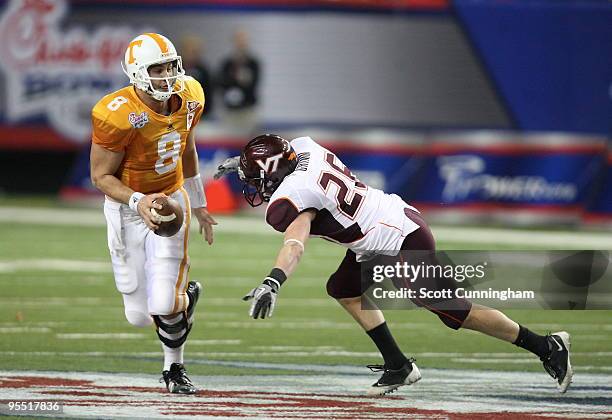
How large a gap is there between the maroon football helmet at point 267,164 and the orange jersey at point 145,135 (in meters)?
0.54

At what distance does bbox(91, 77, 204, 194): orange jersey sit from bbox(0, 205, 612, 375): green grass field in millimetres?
1090

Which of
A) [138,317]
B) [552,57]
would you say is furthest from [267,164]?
[552,57]

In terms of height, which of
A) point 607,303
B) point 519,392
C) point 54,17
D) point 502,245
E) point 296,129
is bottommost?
point 519,392

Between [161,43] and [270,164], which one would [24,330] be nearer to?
[161,43]

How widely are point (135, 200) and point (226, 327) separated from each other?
2.74 m

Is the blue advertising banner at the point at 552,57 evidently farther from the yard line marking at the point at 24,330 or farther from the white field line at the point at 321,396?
the white field line at the point at 321,396

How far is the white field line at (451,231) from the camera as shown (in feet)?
44.1

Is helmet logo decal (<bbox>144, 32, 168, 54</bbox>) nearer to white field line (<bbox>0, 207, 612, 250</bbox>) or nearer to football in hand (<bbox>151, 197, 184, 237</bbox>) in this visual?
football in hand (<bbox>151, 197, 184, 237</bbox>)

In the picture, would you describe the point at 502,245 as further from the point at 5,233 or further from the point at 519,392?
the point at 519,392

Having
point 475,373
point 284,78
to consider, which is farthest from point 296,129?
point 475,373

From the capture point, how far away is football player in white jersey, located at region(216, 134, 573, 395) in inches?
247

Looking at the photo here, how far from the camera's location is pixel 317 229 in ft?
21.1

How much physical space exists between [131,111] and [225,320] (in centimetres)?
306

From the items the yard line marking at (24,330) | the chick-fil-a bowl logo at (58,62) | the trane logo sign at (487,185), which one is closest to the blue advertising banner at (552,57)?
the trane logo sign at (487,185)
